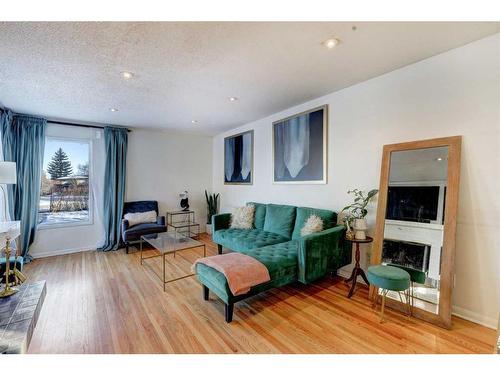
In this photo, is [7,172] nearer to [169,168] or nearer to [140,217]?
[140,217]

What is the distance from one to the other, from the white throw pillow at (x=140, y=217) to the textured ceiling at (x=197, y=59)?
81.0 inches

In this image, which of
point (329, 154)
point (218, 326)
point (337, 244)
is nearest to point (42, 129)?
point (218, 326)

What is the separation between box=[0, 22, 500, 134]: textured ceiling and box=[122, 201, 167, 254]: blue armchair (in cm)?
206

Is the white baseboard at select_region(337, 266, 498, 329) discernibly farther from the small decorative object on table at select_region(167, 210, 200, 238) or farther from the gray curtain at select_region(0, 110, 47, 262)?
the gray curtain at select_region(0, 110, 47, 262)

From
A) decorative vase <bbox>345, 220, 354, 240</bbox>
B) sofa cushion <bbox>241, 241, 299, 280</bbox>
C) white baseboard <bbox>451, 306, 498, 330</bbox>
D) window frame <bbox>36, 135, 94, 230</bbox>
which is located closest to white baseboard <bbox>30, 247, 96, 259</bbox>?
window frame <bbox>36, 135, 94, 230</bbox>

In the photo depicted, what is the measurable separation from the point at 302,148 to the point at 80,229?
4392mm

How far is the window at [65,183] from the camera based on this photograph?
4.04m

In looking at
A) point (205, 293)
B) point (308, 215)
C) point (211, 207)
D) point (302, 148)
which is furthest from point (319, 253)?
point (211, 207)

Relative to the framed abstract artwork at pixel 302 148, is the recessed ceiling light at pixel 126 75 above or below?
above

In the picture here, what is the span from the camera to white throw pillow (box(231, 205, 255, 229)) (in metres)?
3.95

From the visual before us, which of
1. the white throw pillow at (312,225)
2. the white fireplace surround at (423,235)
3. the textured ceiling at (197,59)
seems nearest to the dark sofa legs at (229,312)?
the white throw pillow at (312,225)

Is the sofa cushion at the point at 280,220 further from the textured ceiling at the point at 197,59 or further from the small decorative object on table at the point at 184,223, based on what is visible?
the small decorative object on table at the point at 184,223

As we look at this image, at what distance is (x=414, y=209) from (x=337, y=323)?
4.55ft
